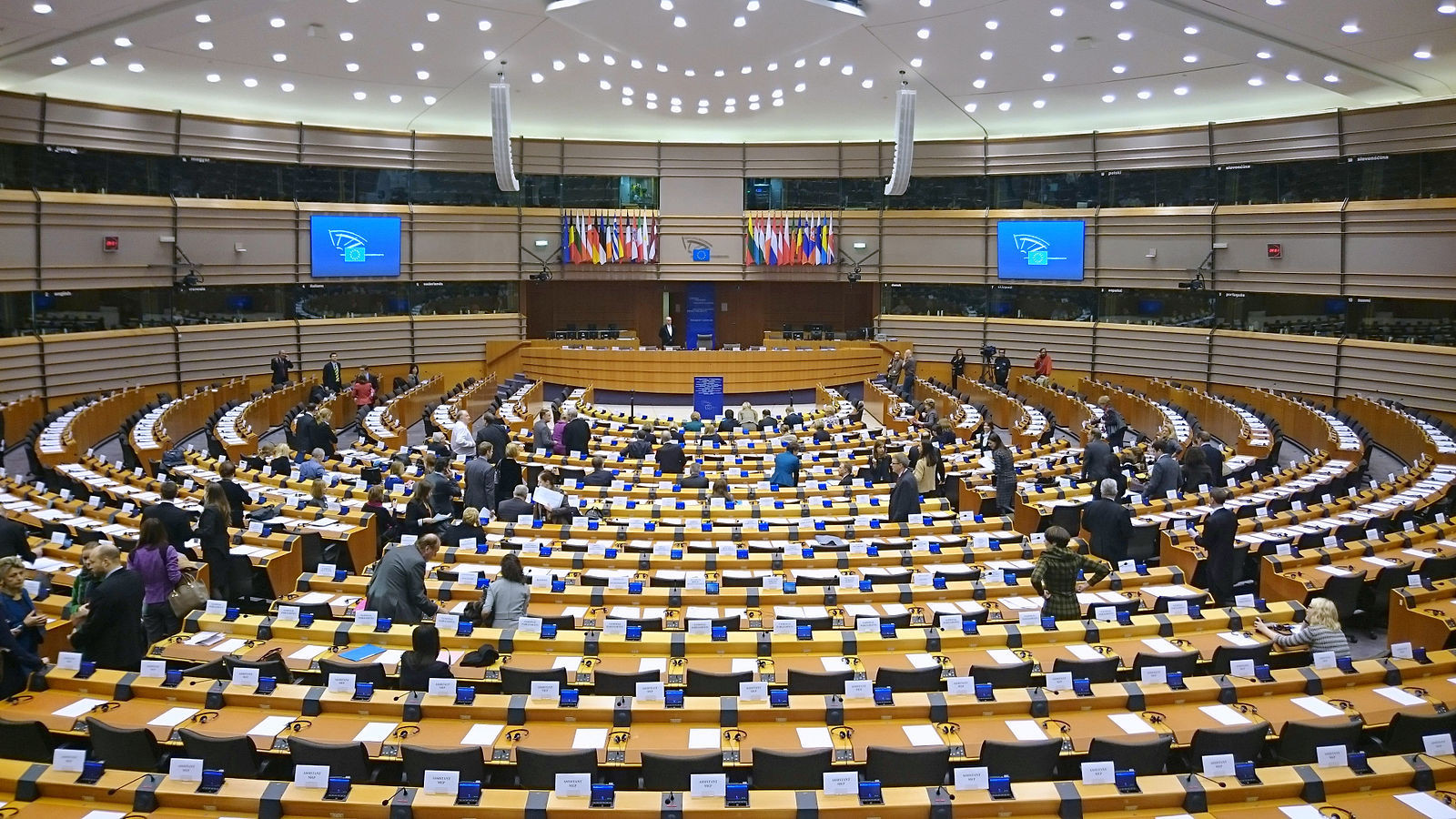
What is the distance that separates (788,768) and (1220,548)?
6705 mm

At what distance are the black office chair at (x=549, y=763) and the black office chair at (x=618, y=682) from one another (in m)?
1.22

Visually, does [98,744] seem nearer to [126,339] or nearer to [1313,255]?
[126,339]

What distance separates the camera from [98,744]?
6.17 m

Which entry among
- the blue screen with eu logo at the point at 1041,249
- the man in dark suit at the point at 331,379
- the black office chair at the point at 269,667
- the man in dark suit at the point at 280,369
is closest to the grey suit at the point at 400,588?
the black office chair at the point at 269,667

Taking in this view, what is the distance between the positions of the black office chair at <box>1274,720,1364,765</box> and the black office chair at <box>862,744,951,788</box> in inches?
90.3

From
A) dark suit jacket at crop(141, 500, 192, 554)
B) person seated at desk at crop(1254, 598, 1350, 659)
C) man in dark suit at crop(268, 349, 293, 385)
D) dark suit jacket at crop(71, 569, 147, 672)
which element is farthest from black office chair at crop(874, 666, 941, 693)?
man in dark suit at crop(268, 349, 293, 385)

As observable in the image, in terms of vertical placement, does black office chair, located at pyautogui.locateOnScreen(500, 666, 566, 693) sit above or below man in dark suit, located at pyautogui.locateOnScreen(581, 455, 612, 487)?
below

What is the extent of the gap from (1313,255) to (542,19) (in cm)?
1988

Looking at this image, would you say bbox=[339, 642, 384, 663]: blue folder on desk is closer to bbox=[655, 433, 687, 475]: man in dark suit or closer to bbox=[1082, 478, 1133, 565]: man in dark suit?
bbox=[1082, 478, 1133, 565]: man in dark suit

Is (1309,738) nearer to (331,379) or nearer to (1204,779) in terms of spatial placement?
(1204,779)

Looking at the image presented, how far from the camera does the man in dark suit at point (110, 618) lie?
741 cm

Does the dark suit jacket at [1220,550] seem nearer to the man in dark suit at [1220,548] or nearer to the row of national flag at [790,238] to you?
the man in dark suit at [1220,548]

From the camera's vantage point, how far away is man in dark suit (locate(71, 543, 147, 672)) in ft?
24.3

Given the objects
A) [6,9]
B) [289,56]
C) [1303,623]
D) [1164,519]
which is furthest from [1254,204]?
[6,9]
